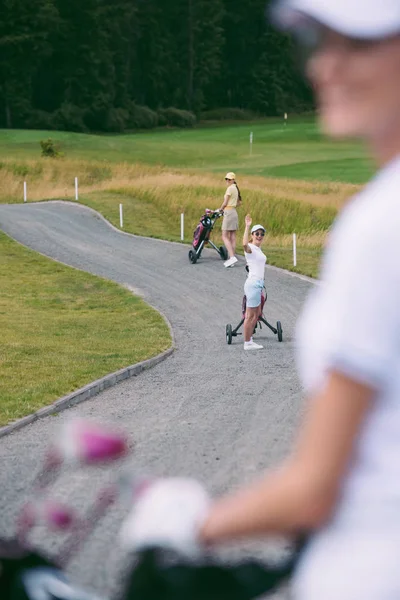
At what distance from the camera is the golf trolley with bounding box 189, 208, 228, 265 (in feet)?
103

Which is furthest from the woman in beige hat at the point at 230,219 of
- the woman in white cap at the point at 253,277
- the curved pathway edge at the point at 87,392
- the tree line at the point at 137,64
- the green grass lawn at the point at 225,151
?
the tree line at the point at 137,64

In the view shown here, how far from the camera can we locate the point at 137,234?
40500 millimetres

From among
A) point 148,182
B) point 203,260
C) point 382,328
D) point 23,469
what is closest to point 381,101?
point 382,328

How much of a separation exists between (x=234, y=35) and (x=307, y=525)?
132740mm

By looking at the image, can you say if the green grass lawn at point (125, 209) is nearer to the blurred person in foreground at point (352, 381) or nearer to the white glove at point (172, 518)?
the blurred person in foreground at point (352, 381)

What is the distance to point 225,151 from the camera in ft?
288

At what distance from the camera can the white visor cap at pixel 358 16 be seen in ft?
5.41

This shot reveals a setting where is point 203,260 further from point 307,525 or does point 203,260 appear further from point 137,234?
point 307,525

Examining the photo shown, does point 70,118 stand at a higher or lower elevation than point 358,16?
lower

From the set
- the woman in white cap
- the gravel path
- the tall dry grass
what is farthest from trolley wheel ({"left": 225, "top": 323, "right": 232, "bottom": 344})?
the tall dry grass

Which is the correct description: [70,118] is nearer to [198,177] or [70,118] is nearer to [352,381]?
[198,177]

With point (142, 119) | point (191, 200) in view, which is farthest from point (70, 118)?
point (191, 200)

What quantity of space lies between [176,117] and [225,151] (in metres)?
27.6

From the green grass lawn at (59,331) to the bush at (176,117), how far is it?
259ft
